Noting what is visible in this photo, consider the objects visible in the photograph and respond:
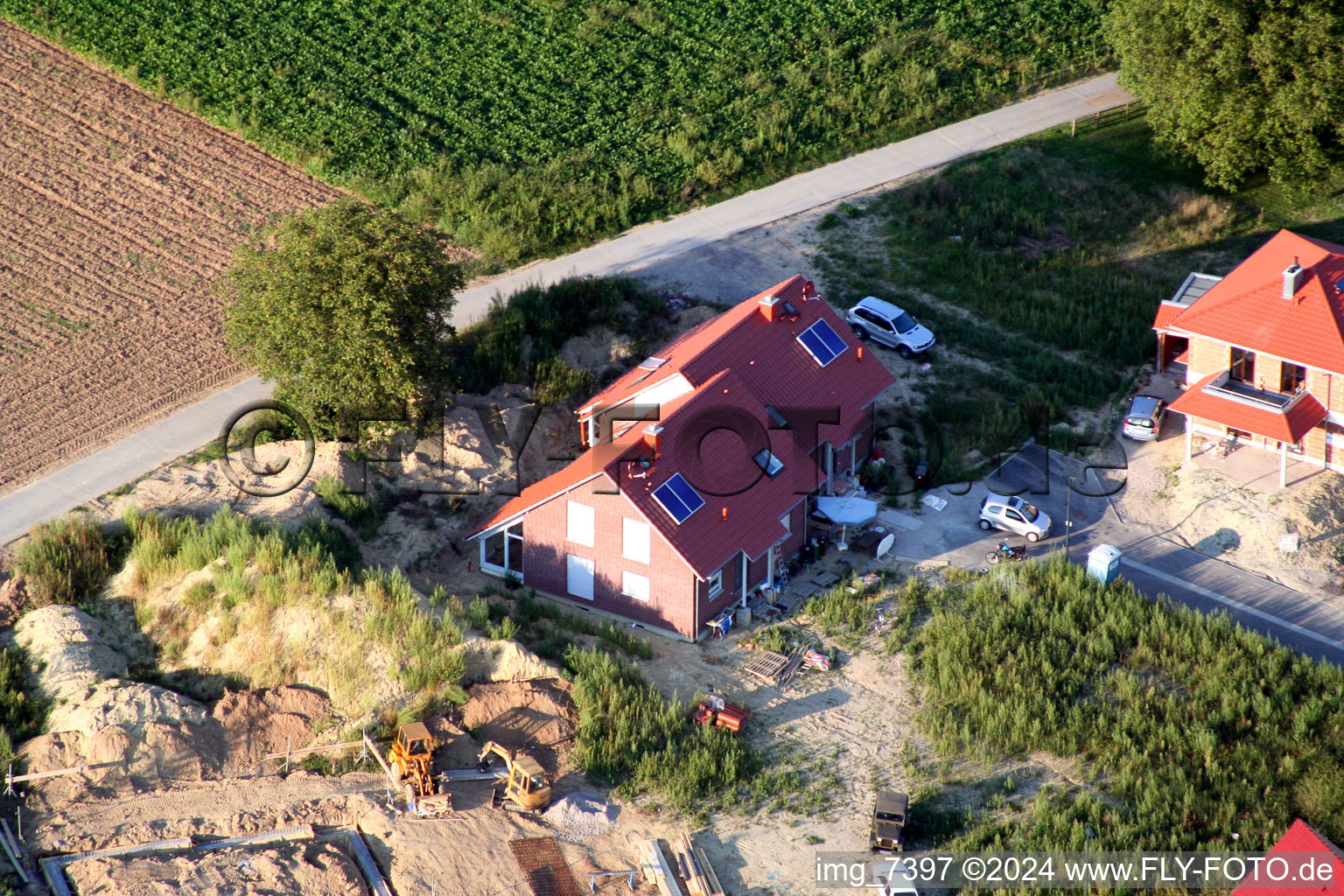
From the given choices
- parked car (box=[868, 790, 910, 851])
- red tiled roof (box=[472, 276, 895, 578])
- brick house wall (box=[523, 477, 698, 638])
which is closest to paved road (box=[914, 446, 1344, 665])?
red tiled roof (box=[472, 276, 895, 578])

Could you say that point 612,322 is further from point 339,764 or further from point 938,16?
point 938,16

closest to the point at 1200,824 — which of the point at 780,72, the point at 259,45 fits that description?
the point at 780,72

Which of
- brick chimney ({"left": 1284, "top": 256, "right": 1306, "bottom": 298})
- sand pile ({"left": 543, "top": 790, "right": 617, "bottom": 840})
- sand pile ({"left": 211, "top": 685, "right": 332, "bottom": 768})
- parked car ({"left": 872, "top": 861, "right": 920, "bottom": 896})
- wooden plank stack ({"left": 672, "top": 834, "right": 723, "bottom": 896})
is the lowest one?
parked car ({"left": 872, "top": 861, "right": 920, "bottom": 896})

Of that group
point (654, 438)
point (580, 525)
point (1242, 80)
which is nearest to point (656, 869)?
point (580, 525)

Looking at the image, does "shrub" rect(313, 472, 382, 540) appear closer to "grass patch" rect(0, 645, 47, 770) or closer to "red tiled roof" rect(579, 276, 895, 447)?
"red tiled roof" rect(579, 276, 895, 447)

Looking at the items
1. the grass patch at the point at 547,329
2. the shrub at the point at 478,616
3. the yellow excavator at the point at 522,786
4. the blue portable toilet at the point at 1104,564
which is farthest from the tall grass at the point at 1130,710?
the grass patch at the point at 547,329

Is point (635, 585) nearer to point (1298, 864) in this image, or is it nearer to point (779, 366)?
point (779, 366)
